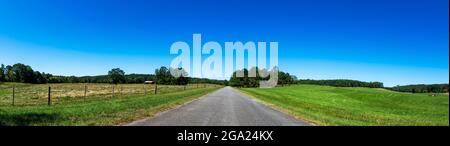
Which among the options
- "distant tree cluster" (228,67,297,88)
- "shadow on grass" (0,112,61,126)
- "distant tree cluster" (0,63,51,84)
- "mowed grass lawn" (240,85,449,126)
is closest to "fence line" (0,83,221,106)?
"shadow on grass" (0,112,61,126)

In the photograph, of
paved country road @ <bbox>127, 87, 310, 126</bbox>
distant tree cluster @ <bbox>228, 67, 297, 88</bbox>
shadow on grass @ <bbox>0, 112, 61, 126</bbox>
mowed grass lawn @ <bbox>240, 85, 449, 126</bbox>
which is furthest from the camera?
distant tree cluster @ <bbox>228, 67, 297, 88</bbox>

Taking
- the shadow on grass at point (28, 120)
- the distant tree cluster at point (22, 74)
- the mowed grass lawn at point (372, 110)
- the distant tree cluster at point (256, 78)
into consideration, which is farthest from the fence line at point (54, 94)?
the distant tree cluster at point (256, 78)

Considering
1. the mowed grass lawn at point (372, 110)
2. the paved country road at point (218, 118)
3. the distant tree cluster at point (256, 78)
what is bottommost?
the mowed grass lawn at point (372, 110)

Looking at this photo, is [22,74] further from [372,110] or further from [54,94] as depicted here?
[372,110]

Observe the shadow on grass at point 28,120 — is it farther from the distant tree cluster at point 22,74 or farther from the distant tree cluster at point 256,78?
the distant tree cluster at point 256,78

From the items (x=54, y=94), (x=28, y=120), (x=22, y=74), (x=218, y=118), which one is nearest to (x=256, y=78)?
(x=22, y=74)

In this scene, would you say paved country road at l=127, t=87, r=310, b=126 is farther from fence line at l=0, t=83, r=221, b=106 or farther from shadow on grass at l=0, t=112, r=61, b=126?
fence line at l=0, t=83, r=221, b=106

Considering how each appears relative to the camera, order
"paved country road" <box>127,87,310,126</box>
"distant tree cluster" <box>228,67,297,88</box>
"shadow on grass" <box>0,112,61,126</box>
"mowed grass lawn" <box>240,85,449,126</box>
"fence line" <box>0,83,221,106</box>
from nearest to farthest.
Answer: "shadow on grass" <box>0,112,61,126</box> < "paved country road" <box>127,87,310,126</box> < "mowed grass lawn" <box>240,85,449,126</box> < "fence line" <box>0,83,221,106</box> < "distant tree cluster" <box>228,67,297,88</box>

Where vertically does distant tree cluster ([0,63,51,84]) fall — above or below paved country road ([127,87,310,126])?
above

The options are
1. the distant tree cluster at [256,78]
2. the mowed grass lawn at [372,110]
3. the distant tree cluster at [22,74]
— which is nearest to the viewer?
the mowed grass lawn at [372,110]

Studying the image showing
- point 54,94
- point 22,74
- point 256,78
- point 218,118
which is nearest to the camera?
point 218,118
